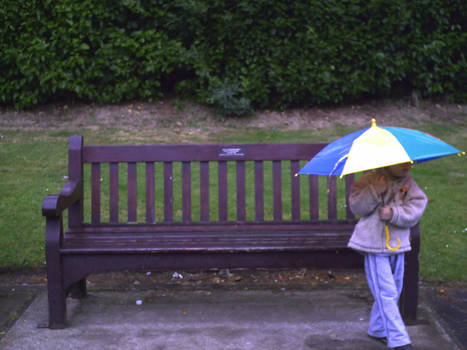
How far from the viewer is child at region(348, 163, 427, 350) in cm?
339

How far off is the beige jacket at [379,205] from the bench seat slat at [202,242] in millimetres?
422

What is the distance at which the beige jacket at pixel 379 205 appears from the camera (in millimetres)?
3416

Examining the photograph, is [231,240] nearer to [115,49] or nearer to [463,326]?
[463,326]

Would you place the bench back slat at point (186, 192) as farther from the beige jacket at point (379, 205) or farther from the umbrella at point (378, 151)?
the beige jacket at point (379, 205)

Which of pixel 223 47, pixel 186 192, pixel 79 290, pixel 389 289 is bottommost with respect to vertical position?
pixel 79 290

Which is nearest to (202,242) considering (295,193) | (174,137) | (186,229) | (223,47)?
(186,229)

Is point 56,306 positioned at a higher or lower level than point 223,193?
lower

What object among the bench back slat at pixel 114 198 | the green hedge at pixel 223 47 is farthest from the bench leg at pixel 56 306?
the green hedge at pixel 223 47

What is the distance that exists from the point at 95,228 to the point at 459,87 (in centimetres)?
738

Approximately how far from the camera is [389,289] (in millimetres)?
3445

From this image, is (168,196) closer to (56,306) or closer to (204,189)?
(204,189)

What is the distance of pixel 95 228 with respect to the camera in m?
4.43

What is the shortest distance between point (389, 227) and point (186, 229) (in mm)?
1548

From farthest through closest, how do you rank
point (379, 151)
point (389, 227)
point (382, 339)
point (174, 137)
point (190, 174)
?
point (174, 137) → point (190, 174) → point (382, 339) → point (389, 227) → point (379, 151)
